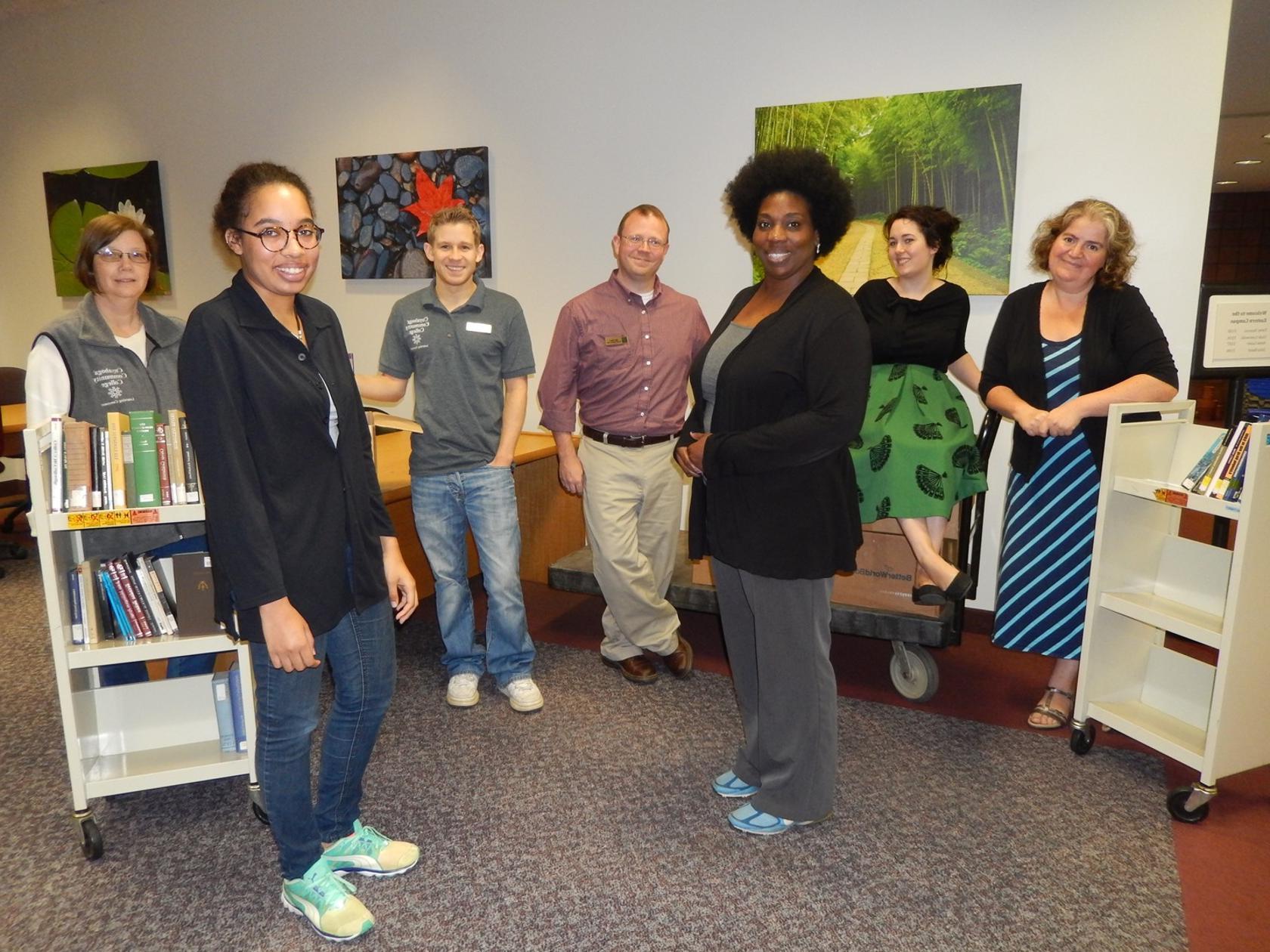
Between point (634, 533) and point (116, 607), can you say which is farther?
point (634, 533)

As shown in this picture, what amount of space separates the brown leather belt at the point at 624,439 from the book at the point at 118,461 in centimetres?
143

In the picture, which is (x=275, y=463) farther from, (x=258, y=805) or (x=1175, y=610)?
(x=1175, y=610)

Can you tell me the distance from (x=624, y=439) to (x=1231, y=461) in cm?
175

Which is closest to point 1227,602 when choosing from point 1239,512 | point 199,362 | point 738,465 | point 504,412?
point 1239,512

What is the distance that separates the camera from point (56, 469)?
1.93 meters

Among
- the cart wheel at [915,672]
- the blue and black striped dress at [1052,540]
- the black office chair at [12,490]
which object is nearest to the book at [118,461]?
the cart wheel at [915,672]

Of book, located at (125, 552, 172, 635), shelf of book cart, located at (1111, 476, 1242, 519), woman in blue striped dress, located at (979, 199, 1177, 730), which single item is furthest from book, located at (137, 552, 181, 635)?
shelf of book cart, located at (1111, 476, 1242, 519)

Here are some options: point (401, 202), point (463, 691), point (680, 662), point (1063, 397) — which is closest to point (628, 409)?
point (680, 662)

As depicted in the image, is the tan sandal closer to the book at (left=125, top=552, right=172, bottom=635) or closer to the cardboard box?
the cardboard box

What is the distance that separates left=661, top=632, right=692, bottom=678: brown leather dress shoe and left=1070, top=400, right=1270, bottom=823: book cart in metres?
1.25

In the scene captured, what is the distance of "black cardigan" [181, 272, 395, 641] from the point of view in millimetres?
1444

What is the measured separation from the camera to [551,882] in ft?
6.43

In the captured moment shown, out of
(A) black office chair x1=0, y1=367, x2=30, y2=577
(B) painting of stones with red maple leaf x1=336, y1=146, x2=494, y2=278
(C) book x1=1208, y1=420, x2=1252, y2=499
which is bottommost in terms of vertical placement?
(A) black office chair x1=0, y1=367, x2=30, y2=577

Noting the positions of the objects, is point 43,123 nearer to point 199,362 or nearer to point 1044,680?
point 199,362
